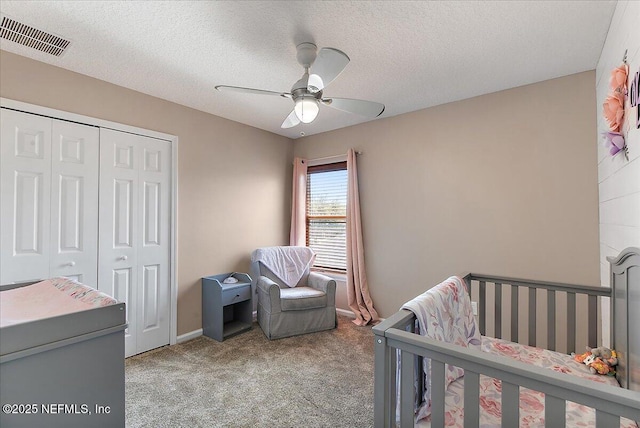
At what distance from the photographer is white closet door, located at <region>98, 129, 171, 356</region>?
2.59 meters

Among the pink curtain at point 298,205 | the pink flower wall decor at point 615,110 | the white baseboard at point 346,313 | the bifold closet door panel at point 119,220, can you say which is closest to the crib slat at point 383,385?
the pink flower wall decor at point 615,110

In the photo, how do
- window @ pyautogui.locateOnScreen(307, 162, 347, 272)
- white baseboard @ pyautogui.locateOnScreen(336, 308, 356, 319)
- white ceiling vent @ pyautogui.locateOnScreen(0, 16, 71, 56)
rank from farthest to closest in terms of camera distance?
window @ pyautogui.locateOnScreen(307, 162, 347, 272) < white baseboard @ pyautogui.locateOnScreen(336, 308, 356, 319) < white ceiling vent @ pyautogui.locateOnScreen(0, 16, 71, 56)

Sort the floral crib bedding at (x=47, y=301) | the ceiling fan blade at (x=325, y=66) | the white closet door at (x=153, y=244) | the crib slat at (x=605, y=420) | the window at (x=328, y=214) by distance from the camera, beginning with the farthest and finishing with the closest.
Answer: the window at (x=328, y=214) → the white closet door at (x=153, y=244) → the ceiling fan blade at (x=325, y=66) → the floral crib bedding at (x=47, y=301) → the crib slat at (x=605, y=420)

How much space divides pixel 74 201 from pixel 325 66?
2226mm

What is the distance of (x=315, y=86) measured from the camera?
6.07 ft

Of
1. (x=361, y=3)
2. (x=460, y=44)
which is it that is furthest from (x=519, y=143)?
→ (x=361, y=3)

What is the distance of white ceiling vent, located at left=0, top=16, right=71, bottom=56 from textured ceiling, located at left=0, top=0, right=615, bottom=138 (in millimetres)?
69

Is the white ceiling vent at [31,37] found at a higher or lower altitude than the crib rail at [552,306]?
higher

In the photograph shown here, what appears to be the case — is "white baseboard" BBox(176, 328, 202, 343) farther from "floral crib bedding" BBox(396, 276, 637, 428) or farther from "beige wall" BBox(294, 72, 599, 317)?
"floral crib bedding" BBox(396, 276, 637, 428)

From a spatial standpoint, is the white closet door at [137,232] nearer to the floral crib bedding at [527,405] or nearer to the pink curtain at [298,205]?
the pink curtain at [298,205]

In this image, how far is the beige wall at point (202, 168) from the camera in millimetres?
2311

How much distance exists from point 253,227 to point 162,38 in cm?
230

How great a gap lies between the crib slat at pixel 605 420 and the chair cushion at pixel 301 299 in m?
2.54

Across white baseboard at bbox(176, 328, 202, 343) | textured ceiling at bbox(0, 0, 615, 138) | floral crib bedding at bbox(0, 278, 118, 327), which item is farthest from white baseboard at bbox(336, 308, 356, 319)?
floral crib bedding at bbox(0, 278, 118, 327)
